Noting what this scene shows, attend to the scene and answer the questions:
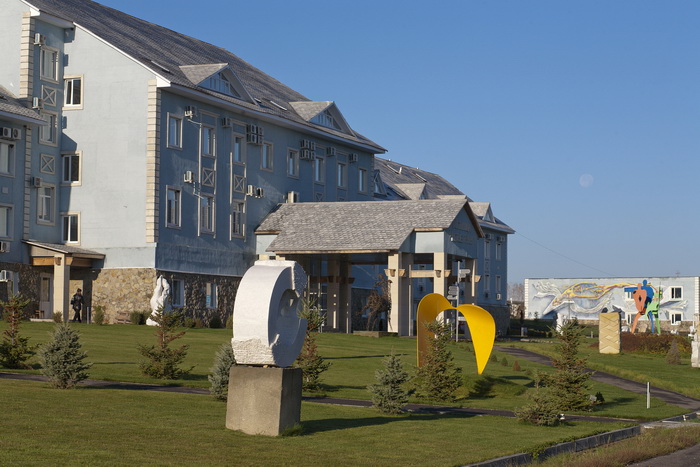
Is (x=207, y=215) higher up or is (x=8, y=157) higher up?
(x=8, y=157)

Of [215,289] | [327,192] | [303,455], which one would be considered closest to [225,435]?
[303,455]

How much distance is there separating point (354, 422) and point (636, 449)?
189 inches

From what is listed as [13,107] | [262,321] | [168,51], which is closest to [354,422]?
[262,321]

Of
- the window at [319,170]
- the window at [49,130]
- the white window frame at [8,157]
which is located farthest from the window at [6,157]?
the window at [319,170]

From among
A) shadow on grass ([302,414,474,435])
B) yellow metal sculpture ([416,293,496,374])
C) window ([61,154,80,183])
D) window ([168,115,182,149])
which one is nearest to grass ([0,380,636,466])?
shadow on grass ([302,414,474,435])

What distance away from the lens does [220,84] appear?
5119 cm

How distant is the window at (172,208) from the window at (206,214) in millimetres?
1874

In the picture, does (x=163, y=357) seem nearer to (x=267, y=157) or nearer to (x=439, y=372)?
(x=439, y=372)

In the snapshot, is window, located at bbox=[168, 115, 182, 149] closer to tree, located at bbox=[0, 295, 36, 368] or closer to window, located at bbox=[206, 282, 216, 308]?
window, located at bbox=[206, 282, 216, 308]

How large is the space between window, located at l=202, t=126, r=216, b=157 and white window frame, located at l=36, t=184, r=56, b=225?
7176 mm

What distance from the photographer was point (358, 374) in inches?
1175

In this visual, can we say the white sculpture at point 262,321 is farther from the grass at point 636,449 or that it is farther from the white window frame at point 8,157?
Answer: the white window frame at point 8,157

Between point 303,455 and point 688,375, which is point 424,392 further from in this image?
point 688,375

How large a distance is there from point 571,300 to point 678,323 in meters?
11.2
